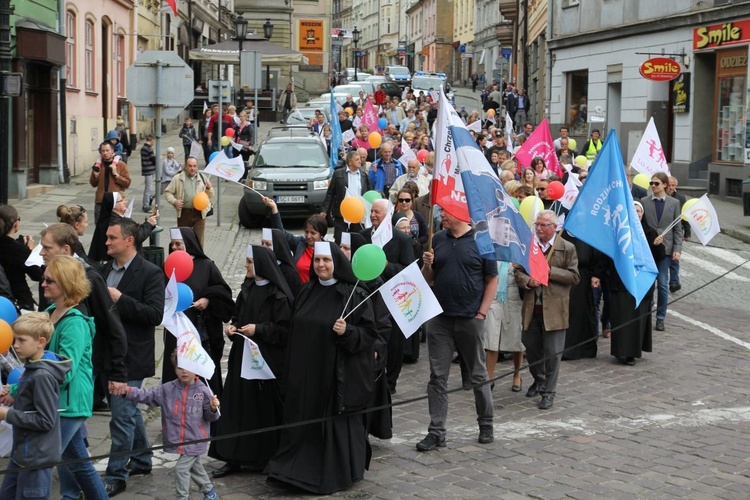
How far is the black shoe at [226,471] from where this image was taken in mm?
7742

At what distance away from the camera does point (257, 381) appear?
7.86 m

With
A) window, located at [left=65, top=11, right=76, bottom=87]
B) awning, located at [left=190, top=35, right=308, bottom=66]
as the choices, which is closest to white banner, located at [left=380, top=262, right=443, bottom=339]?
window, located at [left=65, top=11, right=76, bottom=87]

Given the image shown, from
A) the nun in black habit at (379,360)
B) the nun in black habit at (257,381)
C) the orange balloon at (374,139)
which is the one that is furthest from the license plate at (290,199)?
the nun in black habit at (257,381)

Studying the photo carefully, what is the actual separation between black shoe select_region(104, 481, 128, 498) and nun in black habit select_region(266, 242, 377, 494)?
0.97 metres

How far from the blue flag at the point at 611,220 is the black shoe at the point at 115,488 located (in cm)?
423

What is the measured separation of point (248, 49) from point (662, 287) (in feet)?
79.0

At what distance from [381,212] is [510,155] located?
12226 mm

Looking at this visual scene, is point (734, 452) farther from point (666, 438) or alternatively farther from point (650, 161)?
point (650, 161)

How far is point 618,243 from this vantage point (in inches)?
366

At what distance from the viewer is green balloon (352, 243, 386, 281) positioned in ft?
23.9

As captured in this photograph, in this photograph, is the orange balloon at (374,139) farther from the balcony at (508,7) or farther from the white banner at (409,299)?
the balcony at (508,7)

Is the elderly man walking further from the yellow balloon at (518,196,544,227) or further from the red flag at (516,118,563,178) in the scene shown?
the red flag at (516,118,563,178)

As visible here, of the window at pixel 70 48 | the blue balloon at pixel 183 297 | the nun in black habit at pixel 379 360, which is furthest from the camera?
the window at pixel 70 48

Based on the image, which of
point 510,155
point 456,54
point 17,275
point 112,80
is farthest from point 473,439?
point 456,54
